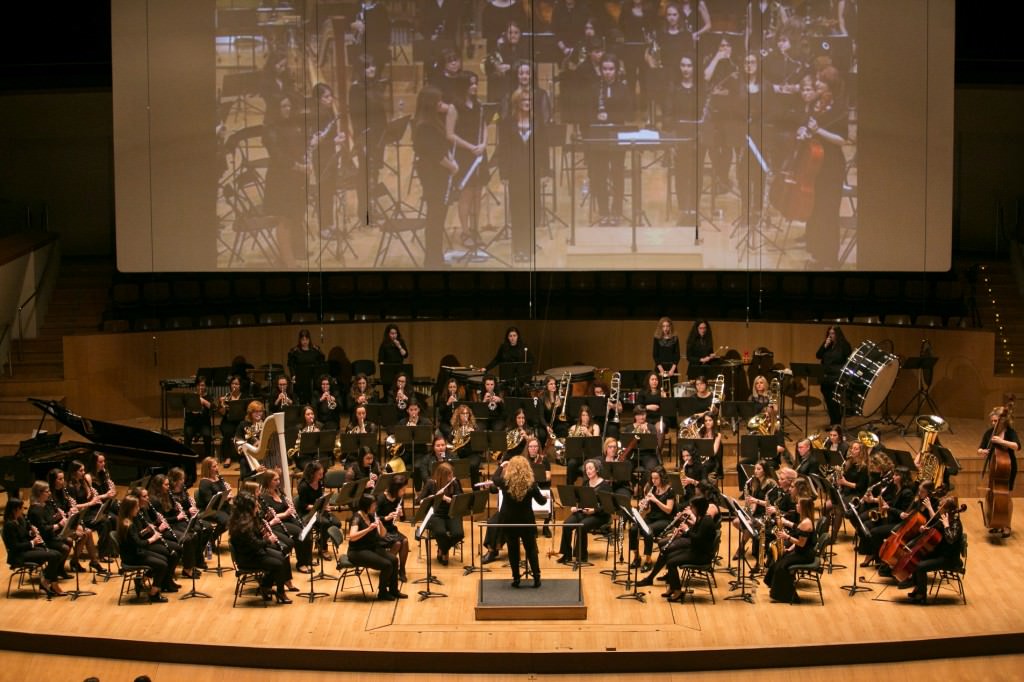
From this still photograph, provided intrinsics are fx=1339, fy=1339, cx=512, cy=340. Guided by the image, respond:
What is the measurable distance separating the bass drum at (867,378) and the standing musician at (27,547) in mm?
8221

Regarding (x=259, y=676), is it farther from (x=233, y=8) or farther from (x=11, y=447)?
(x=233, y=8)

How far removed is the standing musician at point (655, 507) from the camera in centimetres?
1146

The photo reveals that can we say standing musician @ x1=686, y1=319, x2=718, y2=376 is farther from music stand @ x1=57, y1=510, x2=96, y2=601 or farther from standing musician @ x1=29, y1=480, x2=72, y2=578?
standing musician @ x1=29, y1=480, x2=72, y2=578

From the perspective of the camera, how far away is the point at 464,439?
13.6 meters

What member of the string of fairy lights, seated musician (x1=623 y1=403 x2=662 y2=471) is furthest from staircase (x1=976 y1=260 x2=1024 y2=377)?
seated musician (x1=623 y1=403 x2=662 y2=471)

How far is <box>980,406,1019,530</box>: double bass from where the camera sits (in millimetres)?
12438

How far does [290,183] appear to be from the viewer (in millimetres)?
16422

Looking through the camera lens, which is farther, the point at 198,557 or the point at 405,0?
the point at 405,0

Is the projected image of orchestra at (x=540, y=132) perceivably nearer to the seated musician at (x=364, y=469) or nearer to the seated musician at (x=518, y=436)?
the seated musician at (x=518, y=436)

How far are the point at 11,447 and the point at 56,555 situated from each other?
175 inches

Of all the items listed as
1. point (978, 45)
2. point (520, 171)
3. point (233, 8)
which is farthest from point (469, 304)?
point (978, 45)

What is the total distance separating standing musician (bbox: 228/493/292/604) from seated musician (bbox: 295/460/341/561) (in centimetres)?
77

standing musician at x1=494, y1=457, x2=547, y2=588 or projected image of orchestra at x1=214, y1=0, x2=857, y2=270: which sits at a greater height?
projected image of orchestra at x1=214, y1=0, x2=857, y2=270

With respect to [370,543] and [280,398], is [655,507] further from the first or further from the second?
[280,398]
